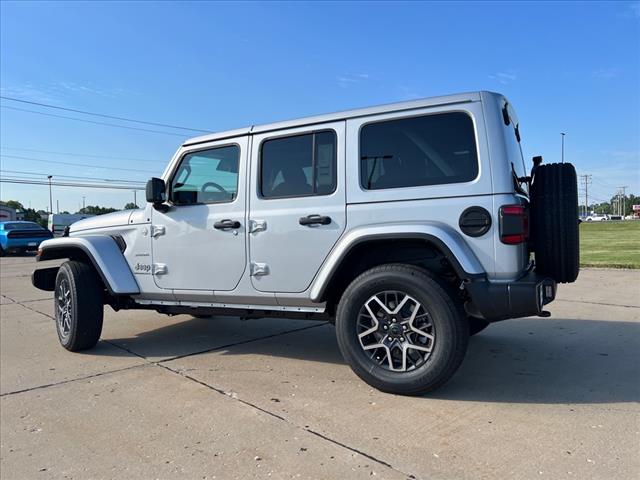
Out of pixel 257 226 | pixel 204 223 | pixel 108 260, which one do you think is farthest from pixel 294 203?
pixel 108 260

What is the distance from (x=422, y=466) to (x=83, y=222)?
15.3 feet

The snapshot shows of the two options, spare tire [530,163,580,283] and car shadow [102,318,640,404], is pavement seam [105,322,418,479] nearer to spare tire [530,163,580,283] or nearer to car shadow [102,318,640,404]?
car shadow [102,318,640,404]

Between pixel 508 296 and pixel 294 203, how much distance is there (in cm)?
179

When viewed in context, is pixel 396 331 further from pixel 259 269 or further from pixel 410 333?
pixel 259 269

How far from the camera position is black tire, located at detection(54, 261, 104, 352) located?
15.8ft

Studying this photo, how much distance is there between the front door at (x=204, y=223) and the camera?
13.9ft

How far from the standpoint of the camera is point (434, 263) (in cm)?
371

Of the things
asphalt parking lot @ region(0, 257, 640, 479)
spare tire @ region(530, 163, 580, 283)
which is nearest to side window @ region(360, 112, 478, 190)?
spare tire @ region(530, 163, 580, 283)

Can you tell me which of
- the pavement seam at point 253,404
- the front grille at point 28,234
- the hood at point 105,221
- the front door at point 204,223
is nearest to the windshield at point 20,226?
the front grille at point 28,234

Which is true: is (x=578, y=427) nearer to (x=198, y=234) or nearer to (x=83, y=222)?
(x=198, y=234)

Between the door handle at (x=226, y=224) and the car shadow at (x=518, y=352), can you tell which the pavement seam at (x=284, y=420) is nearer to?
the car shadow at (x=518, y=352)

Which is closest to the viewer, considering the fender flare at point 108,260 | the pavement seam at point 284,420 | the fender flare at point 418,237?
the pavement seam at point 284,420

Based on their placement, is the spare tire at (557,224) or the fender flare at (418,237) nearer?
the fender flare at (418,237)

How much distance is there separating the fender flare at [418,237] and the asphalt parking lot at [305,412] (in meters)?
0.92
